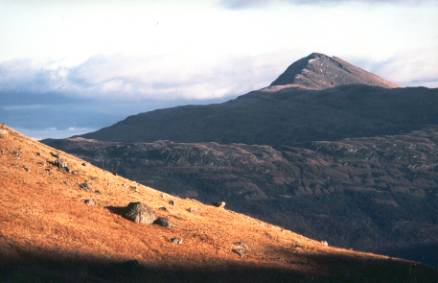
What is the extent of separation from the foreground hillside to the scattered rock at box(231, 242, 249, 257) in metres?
0.11

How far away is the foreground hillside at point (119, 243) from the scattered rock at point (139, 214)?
0.54 meters

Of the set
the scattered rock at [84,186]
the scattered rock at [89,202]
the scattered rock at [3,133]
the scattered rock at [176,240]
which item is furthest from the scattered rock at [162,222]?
the scattered rock at [3,133]

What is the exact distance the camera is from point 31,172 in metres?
69.0

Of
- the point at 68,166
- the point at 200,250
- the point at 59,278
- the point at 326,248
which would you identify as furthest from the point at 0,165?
the point at 326,248

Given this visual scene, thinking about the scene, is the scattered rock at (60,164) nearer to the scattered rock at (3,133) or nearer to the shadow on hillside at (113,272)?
the scattered rock at (3,133)

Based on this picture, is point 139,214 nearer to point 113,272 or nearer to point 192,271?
point 192,271

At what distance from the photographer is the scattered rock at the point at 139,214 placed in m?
62.5

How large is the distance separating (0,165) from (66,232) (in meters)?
16.5

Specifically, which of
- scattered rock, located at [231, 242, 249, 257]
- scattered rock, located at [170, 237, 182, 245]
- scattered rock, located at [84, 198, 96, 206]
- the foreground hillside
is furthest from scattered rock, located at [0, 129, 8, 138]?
scattered rock, located at [231, 242, 249, 257]

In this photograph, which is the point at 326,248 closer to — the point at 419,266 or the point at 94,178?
the point at 419,266

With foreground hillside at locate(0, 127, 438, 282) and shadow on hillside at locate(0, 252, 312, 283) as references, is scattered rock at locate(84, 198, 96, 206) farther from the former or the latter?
shadow on hillside at locate(0, 252, 312, 283)

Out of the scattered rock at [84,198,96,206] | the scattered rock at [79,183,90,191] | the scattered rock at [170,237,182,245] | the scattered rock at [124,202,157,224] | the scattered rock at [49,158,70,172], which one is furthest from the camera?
the scattered rock at [49,158,70,172]

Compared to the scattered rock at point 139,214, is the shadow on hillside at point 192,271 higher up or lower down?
lower down

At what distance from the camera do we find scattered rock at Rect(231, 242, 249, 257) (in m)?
61.9
